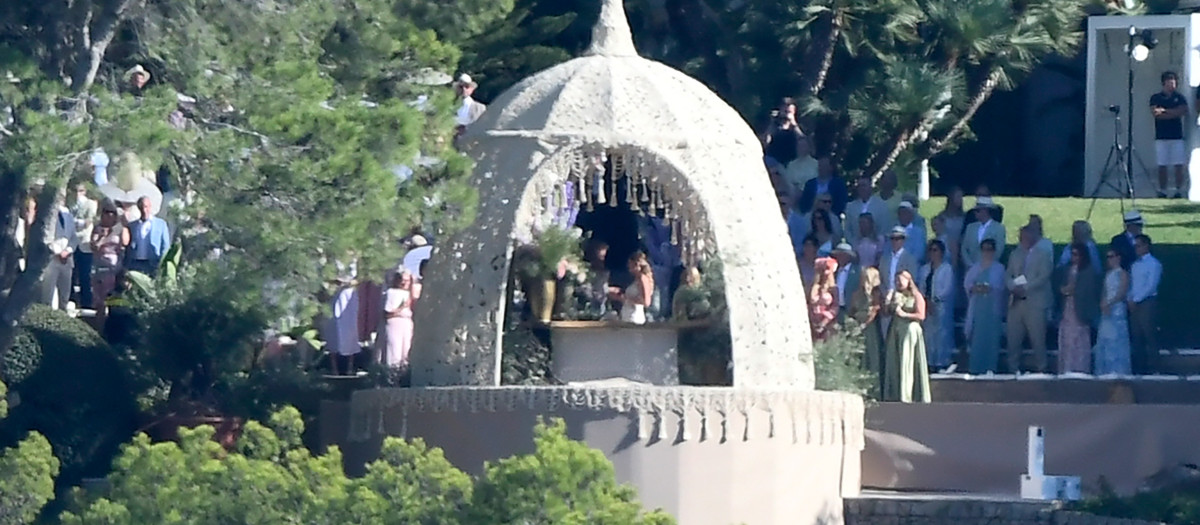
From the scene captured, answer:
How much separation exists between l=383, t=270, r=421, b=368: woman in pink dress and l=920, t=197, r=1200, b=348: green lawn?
5721 mm

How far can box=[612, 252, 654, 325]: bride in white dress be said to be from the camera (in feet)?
61.5

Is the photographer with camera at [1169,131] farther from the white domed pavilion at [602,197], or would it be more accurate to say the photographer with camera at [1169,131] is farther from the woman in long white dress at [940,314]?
the white domed pavilion at [602,197]

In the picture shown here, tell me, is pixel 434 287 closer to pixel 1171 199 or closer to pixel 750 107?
pixel 750 107

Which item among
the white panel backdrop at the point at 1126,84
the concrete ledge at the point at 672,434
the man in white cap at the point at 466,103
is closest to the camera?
the concrete ledge at the point at 672,434

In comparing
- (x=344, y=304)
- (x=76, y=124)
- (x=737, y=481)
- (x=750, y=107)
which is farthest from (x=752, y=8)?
(x=76, y=124)

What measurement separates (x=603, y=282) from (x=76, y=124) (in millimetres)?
4318

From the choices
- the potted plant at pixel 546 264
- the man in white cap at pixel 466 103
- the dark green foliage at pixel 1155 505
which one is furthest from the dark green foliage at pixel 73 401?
the dark green foliage at pixel 1155 505

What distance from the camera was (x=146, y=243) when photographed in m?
21.0

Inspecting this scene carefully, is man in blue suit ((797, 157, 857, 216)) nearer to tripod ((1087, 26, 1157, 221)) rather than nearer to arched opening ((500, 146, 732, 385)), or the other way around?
arched opening ((500, 146, 732, 385))

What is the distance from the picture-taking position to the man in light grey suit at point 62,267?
68.4 feet

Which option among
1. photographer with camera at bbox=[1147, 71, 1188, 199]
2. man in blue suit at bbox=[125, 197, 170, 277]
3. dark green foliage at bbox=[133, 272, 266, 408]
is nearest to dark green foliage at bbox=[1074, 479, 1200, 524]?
dark green foliage at bbox=[133, 272, 266, 408]

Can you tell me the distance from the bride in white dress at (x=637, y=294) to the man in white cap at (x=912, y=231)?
3.16 m

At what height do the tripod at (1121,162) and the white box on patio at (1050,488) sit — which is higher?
the tripod at (1121,162)

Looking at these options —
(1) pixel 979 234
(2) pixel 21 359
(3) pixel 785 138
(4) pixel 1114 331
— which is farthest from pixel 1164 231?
(2) pixel 21 359
